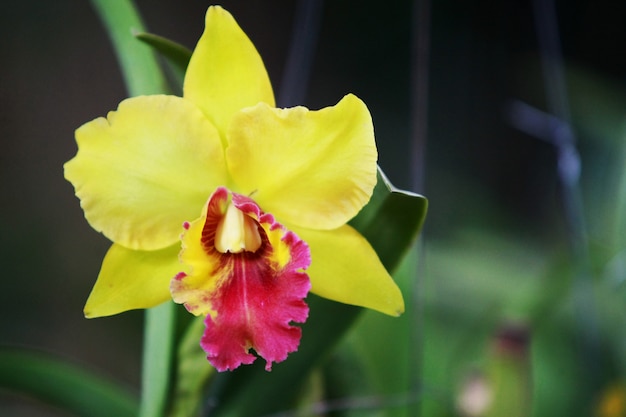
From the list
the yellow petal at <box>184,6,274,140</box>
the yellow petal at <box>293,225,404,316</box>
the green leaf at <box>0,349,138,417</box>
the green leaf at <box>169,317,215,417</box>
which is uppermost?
the yellow petal at <box>184,6,274,140</box>

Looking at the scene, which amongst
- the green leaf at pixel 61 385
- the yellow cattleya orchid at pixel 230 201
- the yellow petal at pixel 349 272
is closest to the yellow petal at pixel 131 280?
the yellow cattleya orchid at pixel 230 201

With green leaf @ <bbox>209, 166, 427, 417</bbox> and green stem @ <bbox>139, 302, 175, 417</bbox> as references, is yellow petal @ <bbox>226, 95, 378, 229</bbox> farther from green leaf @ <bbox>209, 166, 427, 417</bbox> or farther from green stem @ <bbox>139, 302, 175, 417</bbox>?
green stem @ <bbox>139, 302, 175, 417</bbox>

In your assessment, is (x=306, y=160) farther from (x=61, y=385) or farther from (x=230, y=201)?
(x=61, y=385)

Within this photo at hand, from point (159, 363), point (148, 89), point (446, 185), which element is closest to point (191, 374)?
point (159, 363)

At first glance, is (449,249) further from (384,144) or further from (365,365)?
(365,365)

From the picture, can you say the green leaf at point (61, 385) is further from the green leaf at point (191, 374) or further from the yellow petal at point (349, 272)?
the yellow petal at point (349, 272)

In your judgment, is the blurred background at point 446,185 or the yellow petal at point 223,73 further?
the blurred background at point 446,185

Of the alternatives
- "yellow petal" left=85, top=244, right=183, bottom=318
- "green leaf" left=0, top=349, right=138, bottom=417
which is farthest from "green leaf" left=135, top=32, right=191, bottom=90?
"green leaf" left=0, top=349, right=138, bottom=417

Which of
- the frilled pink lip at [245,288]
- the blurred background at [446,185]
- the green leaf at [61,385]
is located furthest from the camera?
the blurred background at [446,185]
